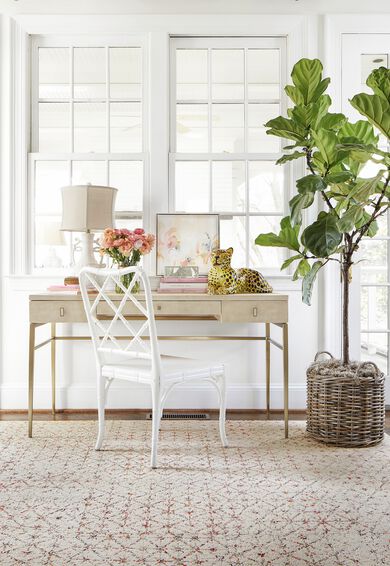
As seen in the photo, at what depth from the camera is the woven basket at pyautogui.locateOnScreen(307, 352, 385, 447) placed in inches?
116

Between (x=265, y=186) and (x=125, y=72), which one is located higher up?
(x=125, y=72)

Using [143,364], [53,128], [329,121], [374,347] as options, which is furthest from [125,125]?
[374,347]

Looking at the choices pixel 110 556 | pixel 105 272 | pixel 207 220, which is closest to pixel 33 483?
pixel 110 556

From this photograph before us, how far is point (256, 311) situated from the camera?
3068 mm

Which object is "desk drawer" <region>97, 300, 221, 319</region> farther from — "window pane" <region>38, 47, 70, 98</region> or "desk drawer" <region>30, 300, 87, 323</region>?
"window pane" <region>38, 47, 70, 98</region>

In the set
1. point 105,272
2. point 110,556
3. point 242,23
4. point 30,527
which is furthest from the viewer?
point 242,23

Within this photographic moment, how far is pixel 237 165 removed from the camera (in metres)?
3.82

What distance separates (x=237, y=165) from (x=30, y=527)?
257cm

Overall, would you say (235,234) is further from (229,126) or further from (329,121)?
(329,121)

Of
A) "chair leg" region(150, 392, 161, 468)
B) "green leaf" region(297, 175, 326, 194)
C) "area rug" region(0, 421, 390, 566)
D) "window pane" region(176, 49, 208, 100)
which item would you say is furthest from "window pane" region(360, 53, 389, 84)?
"chair leg" region(150, 392, 161, 468)

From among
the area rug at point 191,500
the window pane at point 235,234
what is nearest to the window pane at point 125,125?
the window pane at point 235,234

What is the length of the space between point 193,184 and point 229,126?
0.45 m

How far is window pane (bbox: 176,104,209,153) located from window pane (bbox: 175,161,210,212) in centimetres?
10

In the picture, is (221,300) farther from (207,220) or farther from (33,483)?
(33,483)
